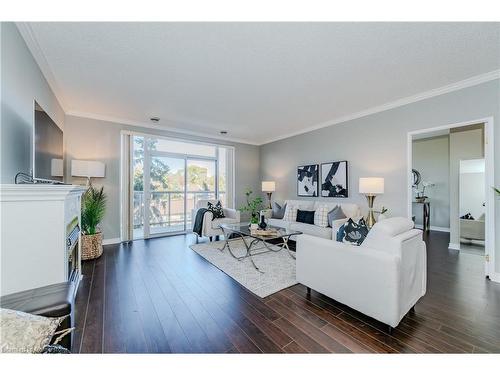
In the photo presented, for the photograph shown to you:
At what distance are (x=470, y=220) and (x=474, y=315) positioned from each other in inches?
128

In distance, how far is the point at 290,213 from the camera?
15.1 ft

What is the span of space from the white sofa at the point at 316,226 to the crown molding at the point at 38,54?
14.1ft

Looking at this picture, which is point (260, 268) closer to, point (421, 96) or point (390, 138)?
point (390, 138)

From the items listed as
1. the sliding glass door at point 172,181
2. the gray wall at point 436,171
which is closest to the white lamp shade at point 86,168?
the sliding glass door at point 172,181

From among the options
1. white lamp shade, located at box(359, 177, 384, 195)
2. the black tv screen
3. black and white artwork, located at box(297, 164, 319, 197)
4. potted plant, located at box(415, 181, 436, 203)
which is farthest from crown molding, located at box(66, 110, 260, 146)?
potted plant, located at box(415, 181, 436, 203)

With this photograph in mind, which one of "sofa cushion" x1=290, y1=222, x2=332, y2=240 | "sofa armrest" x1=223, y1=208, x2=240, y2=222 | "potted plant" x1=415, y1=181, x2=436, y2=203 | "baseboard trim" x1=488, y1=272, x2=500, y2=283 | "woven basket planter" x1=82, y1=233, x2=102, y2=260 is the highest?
"potted plant" x1=415, y1=181, x2=436, y2=203

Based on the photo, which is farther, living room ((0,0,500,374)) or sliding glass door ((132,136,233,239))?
sliding glass door ((132,136,233,239))

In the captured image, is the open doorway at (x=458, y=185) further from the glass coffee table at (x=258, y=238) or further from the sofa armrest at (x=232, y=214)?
the sofa armrest at (x=232, y=214)

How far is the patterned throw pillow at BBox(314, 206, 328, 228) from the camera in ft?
13.1

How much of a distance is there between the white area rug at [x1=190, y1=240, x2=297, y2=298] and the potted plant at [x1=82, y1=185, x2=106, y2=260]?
1.53 meters

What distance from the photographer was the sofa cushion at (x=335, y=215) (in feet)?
12.6

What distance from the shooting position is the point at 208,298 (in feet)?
7.07

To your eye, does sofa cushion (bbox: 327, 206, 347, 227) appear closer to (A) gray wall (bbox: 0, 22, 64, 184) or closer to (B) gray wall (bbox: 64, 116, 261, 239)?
(B) gray wall (bbox: 64, 116, 261, 239)
